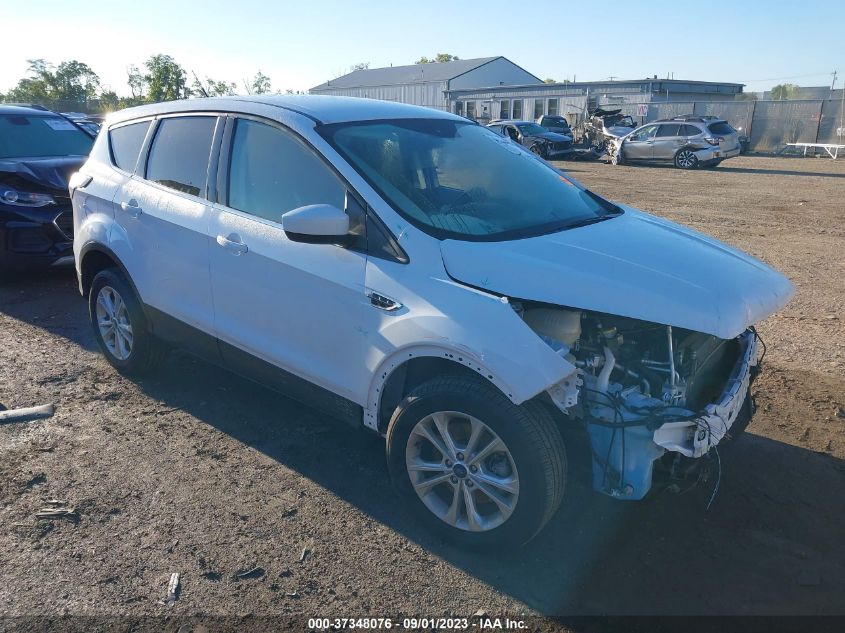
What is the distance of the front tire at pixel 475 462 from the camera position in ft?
9.15

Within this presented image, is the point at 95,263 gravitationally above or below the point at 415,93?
below

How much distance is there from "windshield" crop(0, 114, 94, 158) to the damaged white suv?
482cm

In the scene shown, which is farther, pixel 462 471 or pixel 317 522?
pixel 317 522

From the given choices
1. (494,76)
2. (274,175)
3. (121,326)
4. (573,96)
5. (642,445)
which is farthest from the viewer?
(494,76)

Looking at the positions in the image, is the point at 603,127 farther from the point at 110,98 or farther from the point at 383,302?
the point at 110,98

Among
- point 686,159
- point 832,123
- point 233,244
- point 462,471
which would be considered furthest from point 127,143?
point 832,123

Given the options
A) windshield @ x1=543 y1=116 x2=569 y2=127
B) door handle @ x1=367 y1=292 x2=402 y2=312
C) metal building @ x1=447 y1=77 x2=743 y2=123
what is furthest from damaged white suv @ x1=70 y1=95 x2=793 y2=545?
metal building @ x1=447 y1=77 x2=743 y2=123

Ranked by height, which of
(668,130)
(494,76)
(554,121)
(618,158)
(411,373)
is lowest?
(618,158)

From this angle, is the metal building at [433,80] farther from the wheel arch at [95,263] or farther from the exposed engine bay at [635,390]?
the exposed engine bay at [635,390]

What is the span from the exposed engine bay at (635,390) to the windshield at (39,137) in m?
7.35

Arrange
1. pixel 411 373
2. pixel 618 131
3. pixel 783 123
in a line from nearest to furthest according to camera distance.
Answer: pixel 411 373 → pixel 618 131 → pixel 783 123

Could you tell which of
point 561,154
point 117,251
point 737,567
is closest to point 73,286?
point 117,251

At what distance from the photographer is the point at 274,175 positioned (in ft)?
12.0

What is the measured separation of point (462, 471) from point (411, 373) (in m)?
0.50
